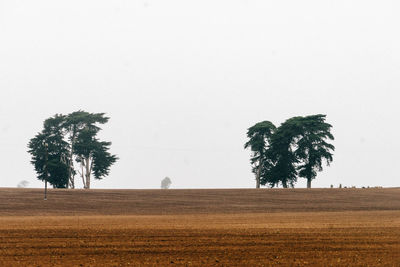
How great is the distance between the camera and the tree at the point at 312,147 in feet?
274

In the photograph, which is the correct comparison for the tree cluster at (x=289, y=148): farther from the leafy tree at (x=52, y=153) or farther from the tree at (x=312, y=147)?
the leafy tree at (x=52, y=153)

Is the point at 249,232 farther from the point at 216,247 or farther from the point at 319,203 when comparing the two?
the point at 319,203

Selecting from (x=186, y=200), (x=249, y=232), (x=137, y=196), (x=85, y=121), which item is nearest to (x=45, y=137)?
(x=85, y=121)

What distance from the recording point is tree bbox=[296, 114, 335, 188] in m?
83.6

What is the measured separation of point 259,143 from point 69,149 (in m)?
→ 31.0

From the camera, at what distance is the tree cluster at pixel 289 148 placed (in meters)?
84.4

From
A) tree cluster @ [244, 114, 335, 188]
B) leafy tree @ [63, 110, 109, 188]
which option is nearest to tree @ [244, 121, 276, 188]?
tree cluster @ [244, 114, 335, 188]

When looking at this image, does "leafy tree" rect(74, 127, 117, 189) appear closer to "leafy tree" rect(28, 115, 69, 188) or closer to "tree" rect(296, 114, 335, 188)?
"leafy tree" rect(28, 115, 69, 188)

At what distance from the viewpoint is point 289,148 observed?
8775 centimetres

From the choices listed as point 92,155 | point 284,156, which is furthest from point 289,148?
point 92,155

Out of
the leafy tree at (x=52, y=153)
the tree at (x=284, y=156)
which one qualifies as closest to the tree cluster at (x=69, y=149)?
the leafy tree at (x=52, y=153)

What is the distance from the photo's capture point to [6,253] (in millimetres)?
18781

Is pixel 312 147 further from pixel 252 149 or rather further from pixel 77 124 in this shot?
pixel 77 124

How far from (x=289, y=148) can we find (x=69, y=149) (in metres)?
35.6
